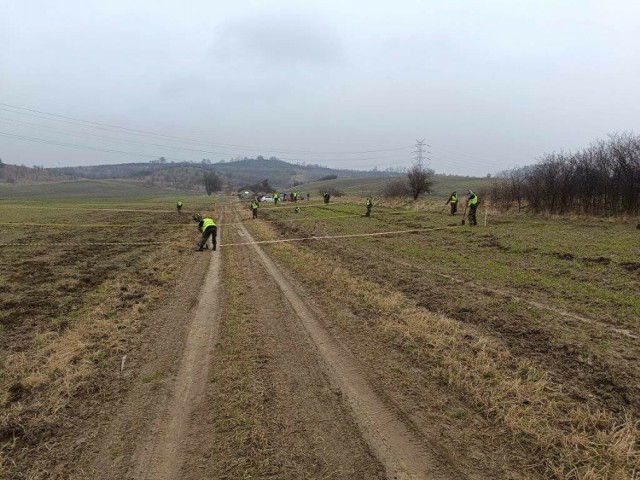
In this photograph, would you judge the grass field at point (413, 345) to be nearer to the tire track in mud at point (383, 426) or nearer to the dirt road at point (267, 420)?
the dirt road at point (267, 420)

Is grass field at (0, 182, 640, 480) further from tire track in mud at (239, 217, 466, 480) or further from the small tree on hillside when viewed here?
the small tree on hillside

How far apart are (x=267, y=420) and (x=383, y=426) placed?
122 cm

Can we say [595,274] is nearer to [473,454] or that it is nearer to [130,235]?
[473,454]

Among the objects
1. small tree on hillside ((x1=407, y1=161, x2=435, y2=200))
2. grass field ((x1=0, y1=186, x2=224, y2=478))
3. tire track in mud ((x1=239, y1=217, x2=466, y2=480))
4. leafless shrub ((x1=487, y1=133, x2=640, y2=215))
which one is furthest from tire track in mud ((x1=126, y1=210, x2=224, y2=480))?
small tree on hillside ((x1=407, y1=161, x2=435, y2=200))

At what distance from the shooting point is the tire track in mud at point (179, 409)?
350 cm

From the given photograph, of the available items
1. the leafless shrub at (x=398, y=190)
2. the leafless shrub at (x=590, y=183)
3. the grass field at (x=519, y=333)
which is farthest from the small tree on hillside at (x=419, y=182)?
the grass field at (x=519, y=333)

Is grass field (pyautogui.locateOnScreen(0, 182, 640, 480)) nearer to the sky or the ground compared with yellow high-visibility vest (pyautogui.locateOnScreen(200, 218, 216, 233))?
nearer to the ground

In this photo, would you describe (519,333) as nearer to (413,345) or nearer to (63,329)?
(413,345)

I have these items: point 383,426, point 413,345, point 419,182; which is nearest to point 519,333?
point 413,345

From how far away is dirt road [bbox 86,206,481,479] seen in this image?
3.44 metres

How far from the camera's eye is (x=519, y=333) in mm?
6293

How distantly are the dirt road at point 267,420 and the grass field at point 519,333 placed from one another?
590 mm

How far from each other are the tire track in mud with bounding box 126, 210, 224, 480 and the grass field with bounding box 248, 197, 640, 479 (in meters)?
2.36

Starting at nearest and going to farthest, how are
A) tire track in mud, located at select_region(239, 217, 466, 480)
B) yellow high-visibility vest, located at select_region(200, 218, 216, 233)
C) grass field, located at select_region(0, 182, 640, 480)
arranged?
tire track in mud, located at select_region(239, 217, 466, 480)
grass field, located at select_region(0, 182, 640, 480)
yellow high-visibility vest, located at select_region(200, 218, 216, 233)
